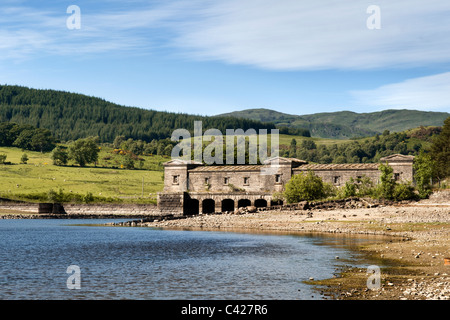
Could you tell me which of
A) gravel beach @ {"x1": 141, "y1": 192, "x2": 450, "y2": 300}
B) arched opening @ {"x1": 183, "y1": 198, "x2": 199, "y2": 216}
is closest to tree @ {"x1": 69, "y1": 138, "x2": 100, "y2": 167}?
arched opening @ {"x1": 183, "y1": 198, "x2": 199, "y2": 216}

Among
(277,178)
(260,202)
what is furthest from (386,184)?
(260,202)

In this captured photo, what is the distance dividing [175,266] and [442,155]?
200ft

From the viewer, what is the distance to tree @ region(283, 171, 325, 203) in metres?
75.2

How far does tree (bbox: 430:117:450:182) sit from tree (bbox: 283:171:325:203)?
61.1 ft

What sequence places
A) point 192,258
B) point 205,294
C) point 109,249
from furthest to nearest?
point 109,249
point 192,258
point 205,294

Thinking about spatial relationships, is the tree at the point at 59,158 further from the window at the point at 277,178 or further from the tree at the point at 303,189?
the tree at the point at 303,189

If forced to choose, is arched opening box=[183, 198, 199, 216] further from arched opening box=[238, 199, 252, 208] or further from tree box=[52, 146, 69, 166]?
tree box=[52, 146, 69, 166]

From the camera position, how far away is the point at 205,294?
2317 cm

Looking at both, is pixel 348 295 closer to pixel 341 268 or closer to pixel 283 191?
pixel 341 268

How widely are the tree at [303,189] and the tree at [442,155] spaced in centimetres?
1862

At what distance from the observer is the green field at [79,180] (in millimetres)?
114500

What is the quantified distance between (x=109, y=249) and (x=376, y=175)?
153 feet
